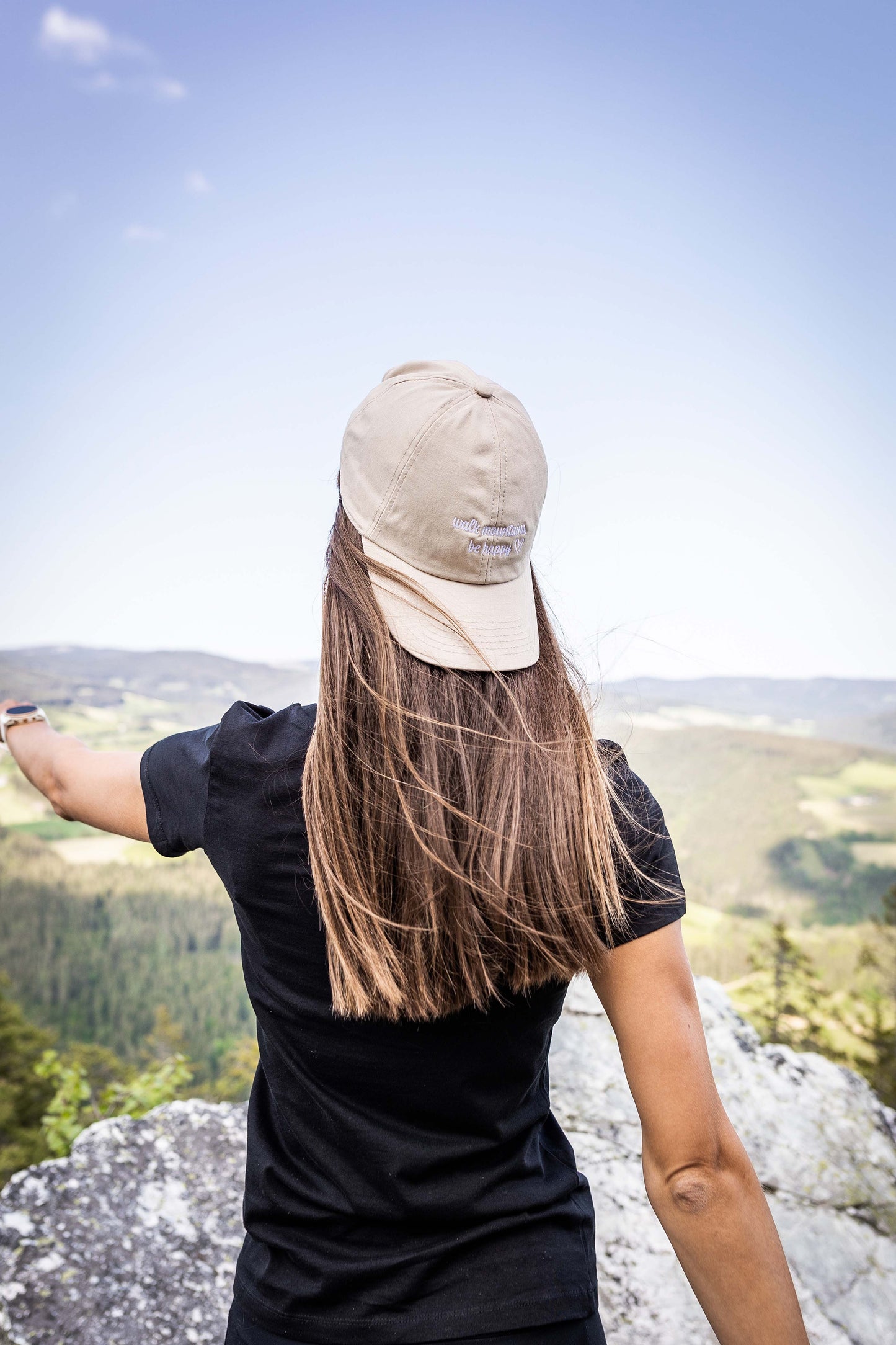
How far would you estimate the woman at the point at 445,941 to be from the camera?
820 mm

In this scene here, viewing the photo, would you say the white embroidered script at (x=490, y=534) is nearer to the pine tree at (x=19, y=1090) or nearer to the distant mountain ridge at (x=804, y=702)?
the pine tree at (x=19, y=1090)

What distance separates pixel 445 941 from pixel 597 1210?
4.46ft

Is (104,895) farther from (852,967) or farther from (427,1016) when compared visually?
(852,967)

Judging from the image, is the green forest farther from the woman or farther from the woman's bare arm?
the woman

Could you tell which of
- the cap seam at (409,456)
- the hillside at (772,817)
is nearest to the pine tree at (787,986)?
the hillside at (772,817)

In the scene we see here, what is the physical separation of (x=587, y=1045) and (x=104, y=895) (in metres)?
2.69

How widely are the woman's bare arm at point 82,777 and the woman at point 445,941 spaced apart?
0.13m

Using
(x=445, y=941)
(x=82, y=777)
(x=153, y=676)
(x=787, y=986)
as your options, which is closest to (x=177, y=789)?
(x=82, y=777)

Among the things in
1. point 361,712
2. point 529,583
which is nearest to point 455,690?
point 361,712

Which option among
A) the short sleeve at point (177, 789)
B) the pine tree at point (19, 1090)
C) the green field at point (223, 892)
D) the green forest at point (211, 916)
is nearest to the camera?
the short sleeve at point (177, 789)

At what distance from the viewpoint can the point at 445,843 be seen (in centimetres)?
81

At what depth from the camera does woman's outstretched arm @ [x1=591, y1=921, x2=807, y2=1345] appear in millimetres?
841

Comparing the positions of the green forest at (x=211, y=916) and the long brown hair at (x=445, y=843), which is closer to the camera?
the long brown hair at (x=445, y=843)

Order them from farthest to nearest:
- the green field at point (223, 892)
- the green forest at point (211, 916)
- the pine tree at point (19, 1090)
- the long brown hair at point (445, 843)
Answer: the green field at point (223, 892), the green forest at point (211, 916), the pine tree at point (19, 1090), the long brown hair at point (445, 843)
